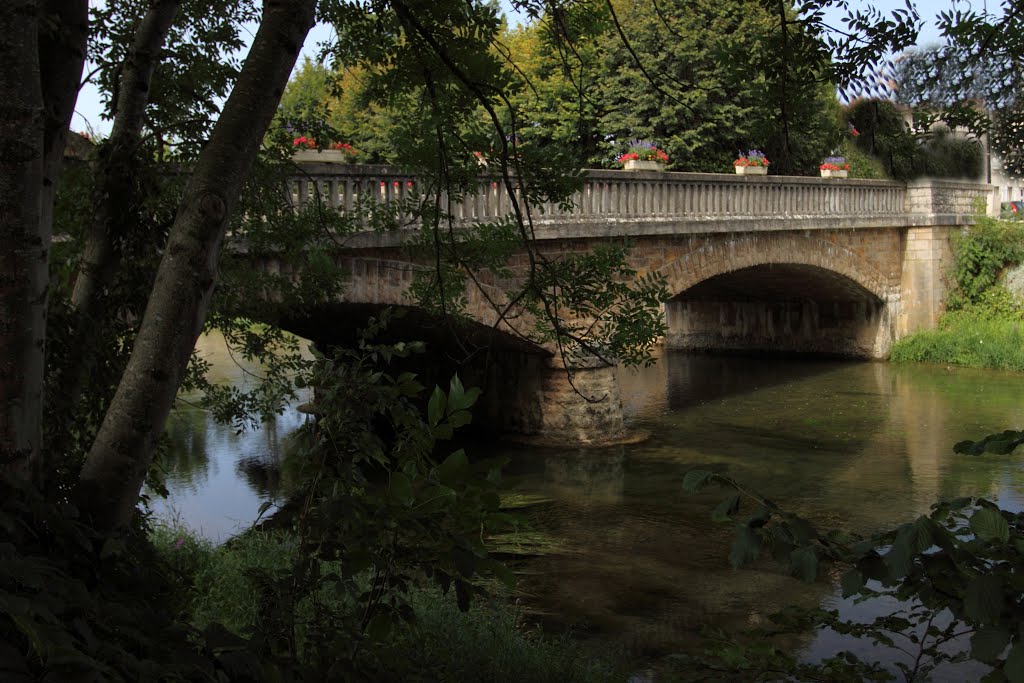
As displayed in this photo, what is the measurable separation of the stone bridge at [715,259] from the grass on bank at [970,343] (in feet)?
1.22

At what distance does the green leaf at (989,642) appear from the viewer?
6.81 feet

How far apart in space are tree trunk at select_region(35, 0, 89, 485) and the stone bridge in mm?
3587

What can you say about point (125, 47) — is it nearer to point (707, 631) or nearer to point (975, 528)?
point (707, 631)

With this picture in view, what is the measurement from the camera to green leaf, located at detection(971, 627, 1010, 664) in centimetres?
207

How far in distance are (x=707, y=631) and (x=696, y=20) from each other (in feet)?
73.3

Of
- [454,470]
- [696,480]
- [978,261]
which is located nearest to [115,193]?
[454,470]

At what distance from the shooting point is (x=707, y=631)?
4020 millimetres

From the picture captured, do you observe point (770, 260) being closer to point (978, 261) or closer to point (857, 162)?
point (978, 261)

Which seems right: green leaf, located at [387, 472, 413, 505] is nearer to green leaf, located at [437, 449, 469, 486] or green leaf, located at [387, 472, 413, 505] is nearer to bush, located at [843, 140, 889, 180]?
green leaf, located at [437, 449, 469, 486]

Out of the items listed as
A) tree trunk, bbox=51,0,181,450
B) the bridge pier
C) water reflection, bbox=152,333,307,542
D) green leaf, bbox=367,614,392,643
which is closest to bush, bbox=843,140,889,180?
the bridge pier

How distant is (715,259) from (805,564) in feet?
45.3

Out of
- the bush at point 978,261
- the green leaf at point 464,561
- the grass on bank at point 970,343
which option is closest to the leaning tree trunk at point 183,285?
the green leaf at point 464,561

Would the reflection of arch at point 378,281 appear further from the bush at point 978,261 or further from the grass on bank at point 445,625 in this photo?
the bush at point 978,261

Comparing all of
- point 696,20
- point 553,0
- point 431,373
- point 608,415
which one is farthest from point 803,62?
point 696,20
